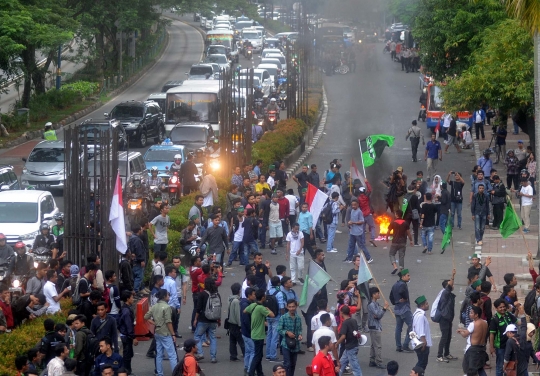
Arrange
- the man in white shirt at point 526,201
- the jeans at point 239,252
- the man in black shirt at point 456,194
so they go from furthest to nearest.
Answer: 1. the man in black shirt at point 456,194
2. the man in white shirt at point 526,201
3. the jeans at point 239,252

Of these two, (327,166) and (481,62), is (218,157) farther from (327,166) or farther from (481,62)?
(481,62)

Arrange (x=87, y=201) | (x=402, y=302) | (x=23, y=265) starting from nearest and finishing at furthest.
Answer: (x=402, y=302), (x=87, y=201), (x=23, y=265)

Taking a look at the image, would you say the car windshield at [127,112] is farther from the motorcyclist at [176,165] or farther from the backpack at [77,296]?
the backpack at [77,296]

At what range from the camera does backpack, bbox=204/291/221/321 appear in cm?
1330

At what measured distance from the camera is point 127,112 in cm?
3450

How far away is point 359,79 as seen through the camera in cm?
5041

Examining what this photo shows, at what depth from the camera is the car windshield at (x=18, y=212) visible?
19.4 m

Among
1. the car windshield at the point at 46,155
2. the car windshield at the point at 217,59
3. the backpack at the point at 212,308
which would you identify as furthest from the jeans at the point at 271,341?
the car windshield at the point at 217,59

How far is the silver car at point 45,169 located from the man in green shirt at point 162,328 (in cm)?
1292

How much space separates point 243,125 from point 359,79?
22.9 meters

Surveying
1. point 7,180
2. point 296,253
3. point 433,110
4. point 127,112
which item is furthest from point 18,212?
point 433,110

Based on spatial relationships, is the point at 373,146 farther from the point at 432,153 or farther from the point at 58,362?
the point at 58,362

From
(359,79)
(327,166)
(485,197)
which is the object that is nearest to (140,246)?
(485,197)

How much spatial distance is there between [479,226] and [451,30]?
11.2m
